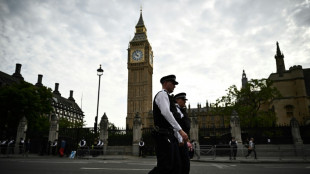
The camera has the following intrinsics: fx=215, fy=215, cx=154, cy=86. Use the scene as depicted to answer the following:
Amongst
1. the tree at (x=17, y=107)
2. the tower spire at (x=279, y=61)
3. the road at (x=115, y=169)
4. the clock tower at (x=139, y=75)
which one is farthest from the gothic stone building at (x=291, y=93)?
the clock tower at (x=139, y=75)

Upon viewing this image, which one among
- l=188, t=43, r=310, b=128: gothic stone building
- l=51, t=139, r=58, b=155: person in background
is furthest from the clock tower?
l=51, t=139, r=58, b=155: person in background

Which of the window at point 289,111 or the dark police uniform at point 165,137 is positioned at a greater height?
the window at point 289,111

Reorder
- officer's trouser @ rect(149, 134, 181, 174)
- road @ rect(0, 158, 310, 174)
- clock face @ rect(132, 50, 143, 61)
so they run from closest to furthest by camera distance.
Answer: officer's trouser @ rect(149, 134, 181, 174)
road @ rect(0, 158, 310, 174)
clock face @ rect(132, 50, 143, 61)

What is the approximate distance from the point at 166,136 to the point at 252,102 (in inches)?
1149

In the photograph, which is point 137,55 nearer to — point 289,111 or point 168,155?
point 289,111

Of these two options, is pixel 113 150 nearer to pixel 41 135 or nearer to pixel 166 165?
pixel 41 135

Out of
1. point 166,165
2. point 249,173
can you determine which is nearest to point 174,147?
point 166,165

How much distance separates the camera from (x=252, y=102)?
1150 inches

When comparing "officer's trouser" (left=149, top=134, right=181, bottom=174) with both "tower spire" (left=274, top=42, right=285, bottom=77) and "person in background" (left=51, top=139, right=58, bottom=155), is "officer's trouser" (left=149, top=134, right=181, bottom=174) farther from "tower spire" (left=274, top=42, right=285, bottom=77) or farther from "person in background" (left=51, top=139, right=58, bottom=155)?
"tower spire" (left=274, top=42, right=285, bottom=77)

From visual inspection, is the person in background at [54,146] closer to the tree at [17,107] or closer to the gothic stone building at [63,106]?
the tree at [17,107]

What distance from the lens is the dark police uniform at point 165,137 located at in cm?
302

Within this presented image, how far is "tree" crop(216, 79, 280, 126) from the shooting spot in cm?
2716

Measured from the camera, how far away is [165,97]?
3311 millimetres

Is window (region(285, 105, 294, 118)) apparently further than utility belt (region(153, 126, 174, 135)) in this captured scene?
Yes
